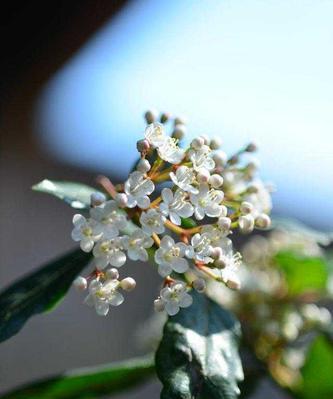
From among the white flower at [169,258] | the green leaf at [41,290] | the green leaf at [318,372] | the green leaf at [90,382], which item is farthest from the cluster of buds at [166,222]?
the green leaf at [318,372]

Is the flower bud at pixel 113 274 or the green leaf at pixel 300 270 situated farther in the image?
the green leaf at pixel 300 270

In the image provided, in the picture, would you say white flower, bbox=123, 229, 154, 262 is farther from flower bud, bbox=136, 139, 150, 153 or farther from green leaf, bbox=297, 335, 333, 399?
green leaf, bbox=297, 335, 333, 399

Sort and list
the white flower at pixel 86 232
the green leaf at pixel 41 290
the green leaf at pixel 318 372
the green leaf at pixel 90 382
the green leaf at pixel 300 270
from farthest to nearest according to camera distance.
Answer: the green leaf at pixel 300 270 < the green leaf at pixel 318 372 < the green leaf at pixel 90 382 < the green leaf at pixel 41 290 < the white flower at pixel 86 232

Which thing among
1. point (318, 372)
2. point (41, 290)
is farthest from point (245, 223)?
point (318, 372)

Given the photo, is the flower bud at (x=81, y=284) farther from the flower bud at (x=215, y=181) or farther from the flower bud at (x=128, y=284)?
the flower bud at (x=215, y=181)

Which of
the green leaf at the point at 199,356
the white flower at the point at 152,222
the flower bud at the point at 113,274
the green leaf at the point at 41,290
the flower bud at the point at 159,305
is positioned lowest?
the green leaf at the point at 199,356

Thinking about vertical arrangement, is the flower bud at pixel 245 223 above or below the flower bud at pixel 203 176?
below
